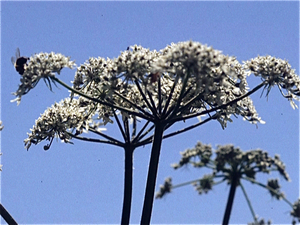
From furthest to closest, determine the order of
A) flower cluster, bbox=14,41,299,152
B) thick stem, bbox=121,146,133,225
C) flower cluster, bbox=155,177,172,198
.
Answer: flower cluster, bbox=155,177,172,198 → thick stem, bbox=121,146,133,225 → flower cluster, bbox=14,41,299,152

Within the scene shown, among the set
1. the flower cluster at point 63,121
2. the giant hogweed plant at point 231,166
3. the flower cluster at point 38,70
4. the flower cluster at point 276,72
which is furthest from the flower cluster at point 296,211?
the flower cluster at point 38,70

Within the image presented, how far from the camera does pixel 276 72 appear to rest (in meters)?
11.1

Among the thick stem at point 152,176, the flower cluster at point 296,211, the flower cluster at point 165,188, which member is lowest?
the thick stem at point 152,176

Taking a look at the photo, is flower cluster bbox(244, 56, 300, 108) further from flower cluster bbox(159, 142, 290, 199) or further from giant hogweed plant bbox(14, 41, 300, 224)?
flower cluster bbox(159, 142, 290, 199)

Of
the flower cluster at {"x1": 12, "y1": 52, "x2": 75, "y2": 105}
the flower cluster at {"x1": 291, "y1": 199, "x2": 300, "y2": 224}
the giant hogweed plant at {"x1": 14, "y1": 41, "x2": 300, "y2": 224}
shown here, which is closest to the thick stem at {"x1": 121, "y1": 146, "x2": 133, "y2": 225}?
the giant hogweed plant at {"x1": 14, "y1": 41, "x2": 300, "y2": 224}

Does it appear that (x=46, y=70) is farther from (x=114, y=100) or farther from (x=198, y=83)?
(x=198, y=83)

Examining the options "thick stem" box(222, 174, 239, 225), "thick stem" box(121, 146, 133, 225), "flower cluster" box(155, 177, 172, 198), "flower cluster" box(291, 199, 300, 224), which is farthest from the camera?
"flower cluster" box(155, 177, 172, 198)

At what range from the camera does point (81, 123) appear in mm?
12180

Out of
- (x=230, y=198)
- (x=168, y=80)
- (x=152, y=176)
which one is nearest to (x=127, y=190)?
(x=152, y=176)

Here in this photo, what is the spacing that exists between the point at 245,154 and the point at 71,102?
670cm

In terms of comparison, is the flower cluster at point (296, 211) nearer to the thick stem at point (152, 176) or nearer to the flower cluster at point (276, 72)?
the flower cluster at point (276, 72)

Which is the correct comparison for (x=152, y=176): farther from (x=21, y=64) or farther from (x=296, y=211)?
(x=296, y=211)

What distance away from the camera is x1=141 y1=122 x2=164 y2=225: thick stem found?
1013cm

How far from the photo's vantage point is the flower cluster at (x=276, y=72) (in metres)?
11.1
